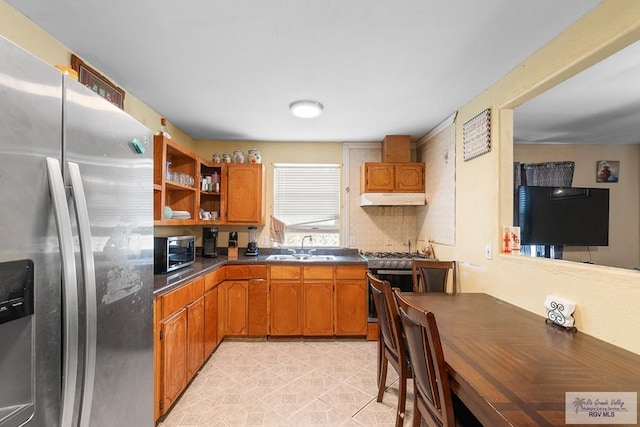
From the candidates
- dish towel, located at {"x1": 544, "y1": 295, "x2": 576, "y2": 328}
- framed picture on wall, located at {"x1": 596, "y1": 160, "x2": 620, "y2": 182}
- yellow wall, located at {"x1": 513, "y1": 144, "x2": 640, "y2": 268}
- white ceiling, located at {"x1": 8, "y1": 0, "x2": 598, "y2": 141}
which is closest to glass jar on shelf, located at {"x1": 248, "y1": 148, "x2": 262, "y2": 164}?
white ceiling, located at {"x1": 8, "y1": 0, "x2": 598, "y2": 141}

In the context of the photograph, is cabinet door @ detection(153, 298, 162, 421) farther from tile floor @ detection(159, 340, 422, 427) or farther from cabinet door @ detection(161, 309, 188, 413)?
tile floor @ detection(159, 340, 422, 427)

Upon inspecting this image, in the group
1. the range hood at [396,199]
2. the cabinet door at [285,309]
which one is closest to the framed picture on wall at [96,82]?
the cabinet door at [285,309]

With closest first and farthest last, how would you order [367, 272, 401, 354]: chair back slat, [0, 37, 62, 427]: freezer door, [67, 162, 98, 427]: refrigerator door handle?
[0, 37, 62, 427]: freezer door → [67, 162, 98, 427]: refrigerator door handle → [367, 272, 401, 354]: chair back slat

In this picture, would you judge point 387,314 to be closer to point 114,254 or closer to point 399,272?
point 399,272

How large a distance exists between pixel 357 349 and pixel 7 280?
2805mm

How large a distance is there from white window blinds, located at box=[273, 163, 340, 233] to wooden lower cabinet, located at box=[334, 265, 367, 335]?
0.85 meters

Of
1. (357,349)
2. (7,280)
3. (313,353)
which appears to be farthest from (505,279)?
(7,280)

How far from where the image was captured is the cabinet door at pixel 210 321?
2.52 m

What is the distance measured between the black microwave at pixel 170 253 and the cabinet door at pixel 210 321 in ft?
1.31

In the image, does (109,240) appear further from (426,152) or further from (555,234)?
(555,234)

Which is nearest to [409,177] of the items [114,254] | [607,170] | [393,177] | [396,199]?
[393,177]

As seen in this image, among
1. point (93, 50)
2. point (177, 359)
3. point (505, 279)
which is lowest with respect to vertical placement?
point (177, 359)

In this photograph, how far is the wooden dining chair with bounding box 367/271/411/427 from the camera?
1.59 meters

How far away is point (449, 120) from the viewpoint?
281cm
